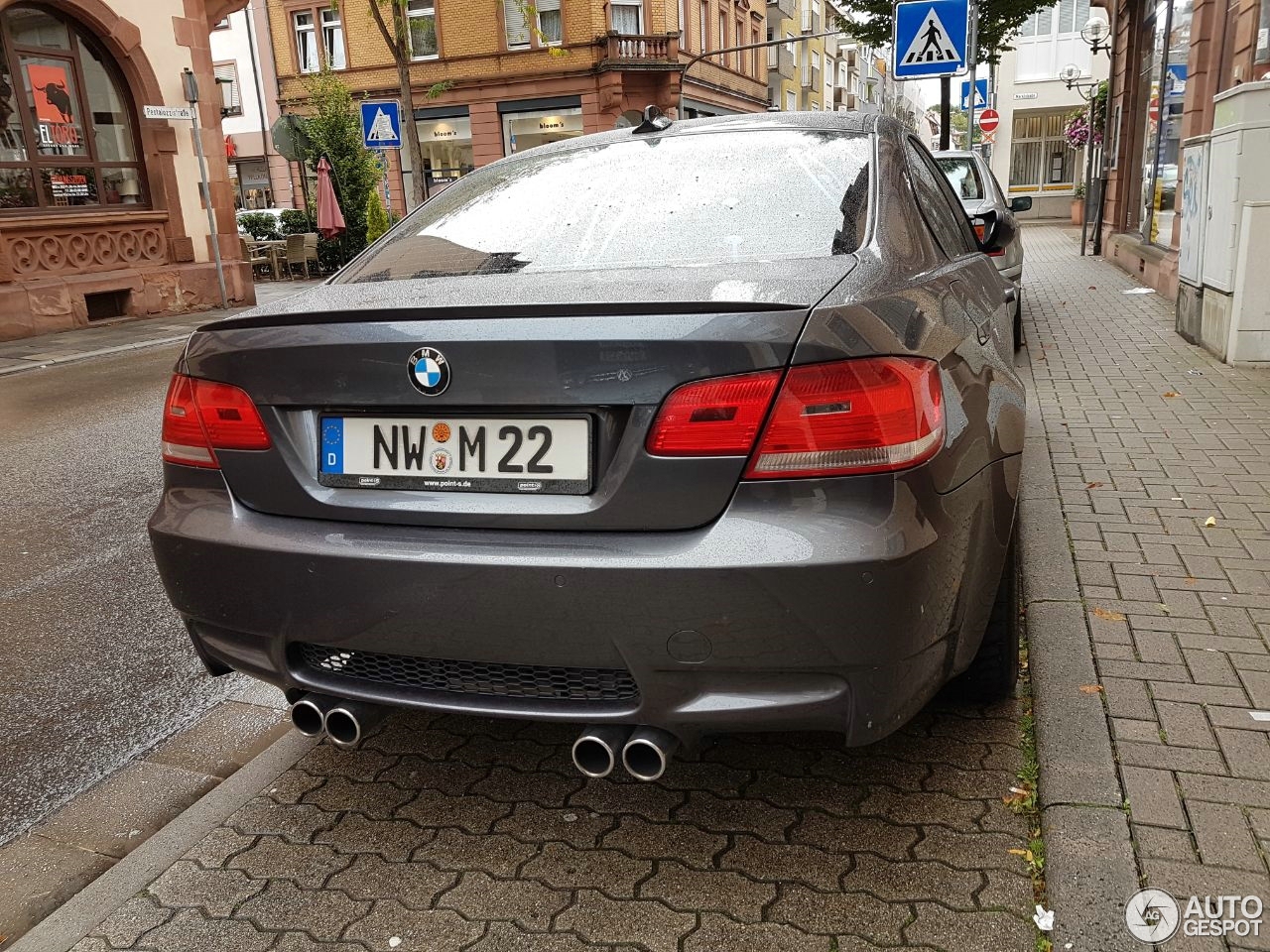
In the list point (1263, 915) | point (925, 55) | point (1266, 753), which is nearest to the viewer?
point (1263, 915)

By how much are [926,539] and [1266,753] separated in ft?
4.00

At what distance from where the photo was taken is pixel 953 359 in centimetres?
241

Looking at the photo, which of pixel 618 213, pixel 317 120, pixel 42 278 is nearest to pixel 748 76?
pixel 317 120

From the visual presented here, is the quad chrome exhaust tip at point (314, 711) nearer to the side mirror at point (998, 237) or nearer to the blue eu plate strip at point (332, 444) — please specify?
the blue eu plate strip at point (332, 444)

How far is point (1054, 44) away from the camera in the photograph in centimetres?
4262

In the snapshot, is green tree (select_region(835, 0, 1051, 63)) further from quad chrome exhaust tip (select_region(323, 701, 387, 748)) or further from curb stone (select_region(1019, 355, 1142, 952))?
quad chrome exhaust tip (select_region(323, 701, 387, 748))

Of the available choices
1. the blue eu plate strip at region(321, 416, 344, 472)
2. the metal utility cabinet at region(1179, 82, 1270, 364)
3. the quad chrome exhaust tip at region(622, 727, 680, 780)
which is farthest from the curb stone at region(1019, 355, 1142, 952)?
the metal utility cabinet at region(1179, 82, 1270, 364)

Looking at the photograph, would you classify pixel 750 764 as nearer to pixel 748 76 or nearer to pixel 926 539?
pixel 926 539

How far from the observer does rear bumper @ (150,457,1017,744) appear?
1.98 m

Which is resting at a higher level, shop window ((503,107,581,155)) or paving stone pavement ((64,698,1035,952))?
shop window ((503,107,581,155))

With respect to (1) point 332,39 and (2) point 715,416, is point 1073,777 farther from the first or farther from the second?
(1) point 332,39

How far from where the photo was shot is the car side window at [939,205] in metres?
3.18

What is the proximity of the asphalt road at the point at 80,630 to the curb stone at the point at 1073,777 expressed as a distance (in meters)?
2.45

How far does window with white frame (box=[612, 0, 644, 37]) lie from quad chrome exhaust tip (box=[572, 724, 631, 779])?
3498 centimetres
